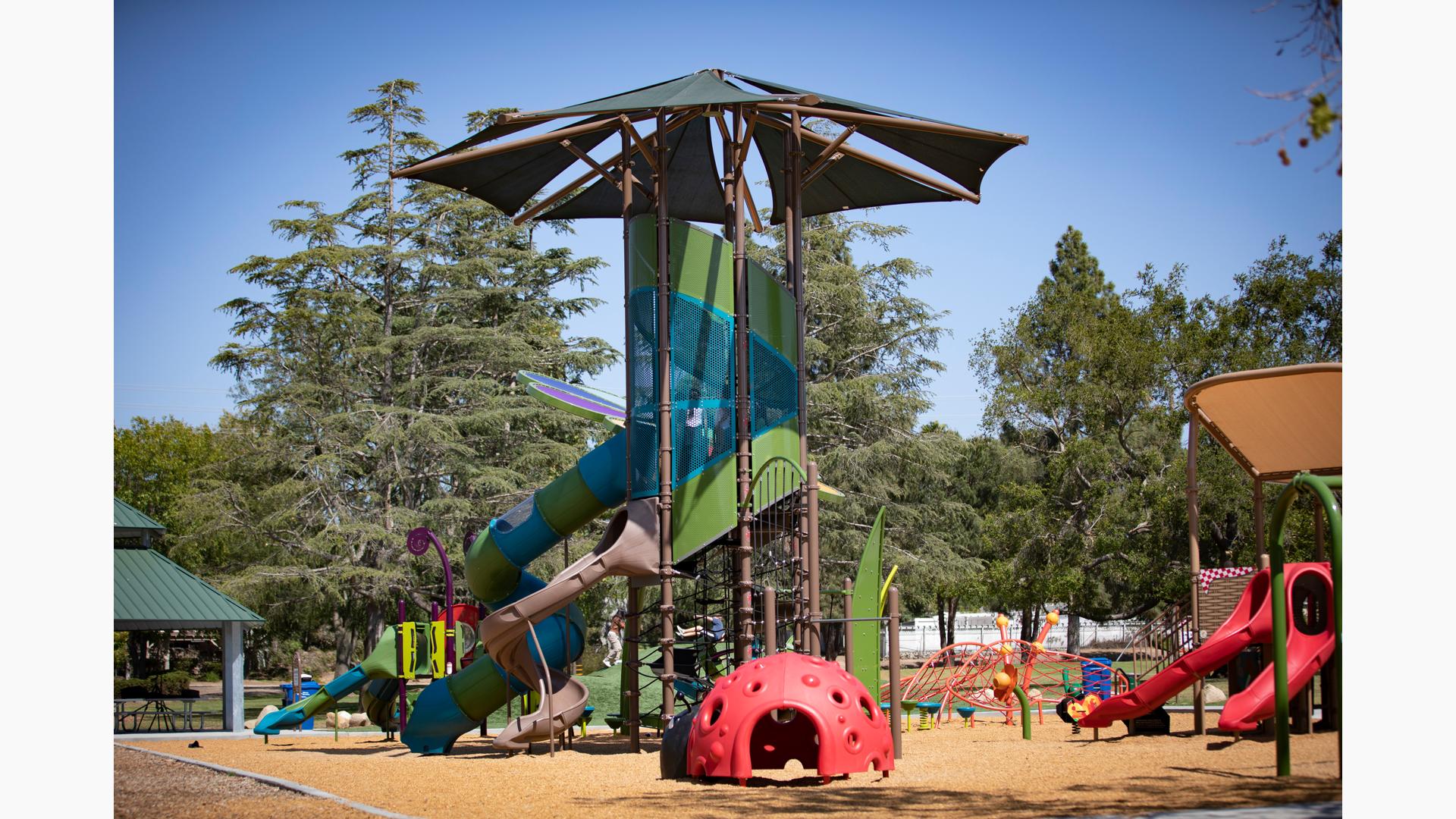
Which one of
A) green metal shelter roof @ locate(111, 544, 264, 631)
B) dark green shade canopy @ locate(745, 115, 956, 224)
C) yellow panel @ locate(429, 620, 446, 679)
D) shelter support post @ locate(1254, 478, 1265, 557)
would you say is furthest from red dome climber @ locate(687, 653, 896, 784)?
green metal shelter roof @ locate(111, 544, 264, 631)

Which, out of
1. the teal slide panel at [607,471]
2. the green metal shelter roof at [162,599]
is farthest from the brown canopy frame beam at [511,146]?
the green metal shelter roof at [162,599]

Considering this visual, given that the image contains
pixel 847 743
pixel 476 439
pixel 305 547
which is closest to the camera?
pixel 847 743

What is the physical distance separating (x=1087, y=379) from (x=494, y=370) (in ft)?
46.0

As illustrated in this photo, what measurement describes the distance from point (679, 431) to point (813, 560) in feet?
8.98

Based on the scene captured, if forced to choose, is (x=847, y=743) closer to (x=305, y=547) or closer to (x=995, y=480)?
(x=305, y=547)

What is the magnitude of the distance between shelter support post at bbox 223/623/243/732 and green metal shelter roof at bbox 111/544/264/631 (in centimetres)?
24

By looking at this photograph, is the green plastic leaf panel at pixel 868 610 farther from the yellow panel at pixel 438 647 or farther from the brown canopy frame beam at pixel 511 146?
the yellow panel at pixel 438 647

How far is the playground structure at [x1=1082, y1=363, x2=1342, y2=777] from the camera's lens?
894cm

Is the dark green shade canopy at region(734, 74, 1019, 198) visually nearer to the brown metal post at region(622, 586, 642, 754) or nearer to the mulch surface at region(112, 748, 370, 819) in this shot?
the brown metal post at region(622, 586, 642, 754)

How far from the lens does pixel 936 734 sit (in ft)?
53.7

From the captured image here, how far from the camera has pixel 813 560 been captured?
12109mm

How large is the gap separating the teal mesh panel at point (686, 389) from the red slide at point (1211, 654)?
4692 mm

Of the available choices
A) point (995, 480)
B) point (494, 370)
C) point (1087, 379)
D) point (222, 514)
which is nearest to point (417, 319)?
point (494, 370)

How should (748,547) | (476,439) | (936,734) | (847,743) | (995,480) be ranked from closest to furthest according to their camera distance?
(847,743)
(748,547)
(936,734)
(476,439)
(995,480)
